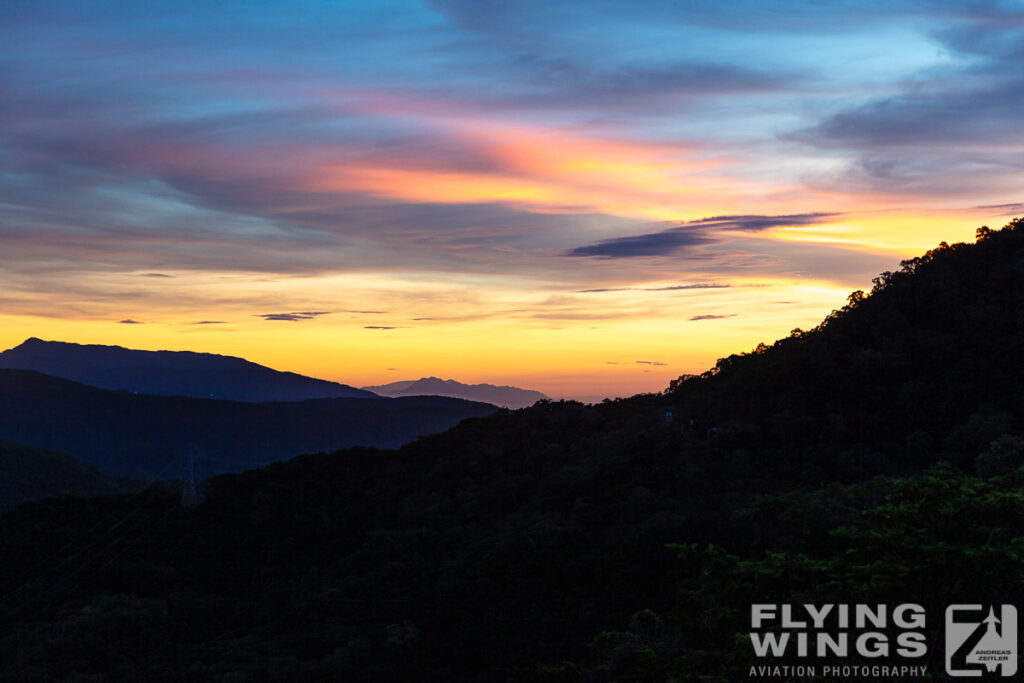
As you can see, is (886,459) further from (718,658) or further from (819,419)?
(718,658)

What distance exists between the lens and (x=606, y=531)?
104 feet

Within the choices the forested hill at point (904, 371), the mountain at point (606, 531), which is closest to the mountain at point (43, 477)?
the mountain at point (606, 531)

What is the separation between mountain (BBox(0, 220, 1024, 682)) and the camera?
18641mm

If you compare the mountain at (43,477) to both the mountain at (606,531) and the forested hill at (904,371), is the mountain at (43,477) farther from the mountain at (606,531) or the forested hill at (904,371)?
the forested hill at (904,371)

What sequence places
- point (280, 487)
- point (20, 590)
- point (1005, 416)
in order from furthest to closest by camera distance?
1. point (280, 487)
2. point (20, 590)
3. point (1005, 416)

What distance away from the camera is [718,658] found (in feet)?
52.4

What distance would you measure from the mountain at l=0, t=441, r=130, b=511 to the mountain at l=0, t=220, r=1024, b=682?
67318 millimetres

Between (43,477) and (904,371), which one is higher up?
(904,371)

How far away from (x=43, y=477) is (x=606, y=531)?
118 m

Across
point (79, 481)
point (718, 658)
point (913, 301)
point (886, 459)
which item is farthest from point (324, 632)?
point (79, 481)

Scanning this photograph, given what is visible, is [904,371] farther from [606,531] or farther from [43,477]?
[43,477]

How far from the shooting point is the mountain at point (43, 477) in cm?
11588

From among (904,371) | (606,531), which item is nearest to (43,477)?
(606,531)

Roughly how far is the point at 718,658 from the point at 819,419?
27058 millimetres
